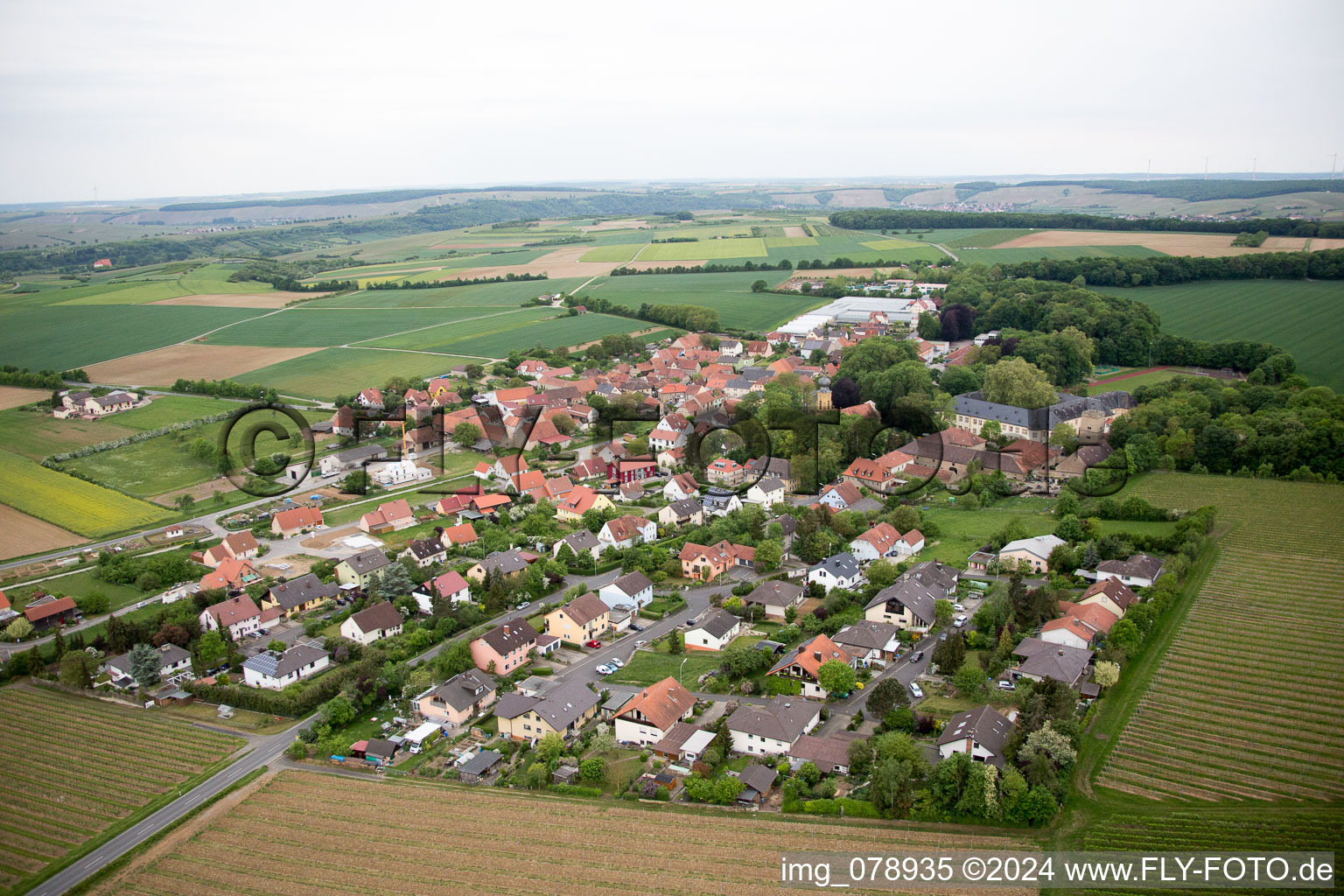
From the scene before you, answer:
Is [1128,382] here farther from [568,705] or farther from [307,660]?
[307,660]

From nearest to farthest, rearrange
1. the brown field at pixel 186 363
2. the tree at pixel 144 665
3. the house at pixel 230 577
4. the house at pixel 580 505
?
the tree at pixel 144 665 → the house at pixel 230 577 → the house at pixel 580 505 → the brown field at pixel 186 363

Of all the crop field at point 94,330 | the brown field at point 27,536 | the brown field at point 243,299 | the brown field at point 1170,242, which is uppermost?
the brown field at point 1170,242

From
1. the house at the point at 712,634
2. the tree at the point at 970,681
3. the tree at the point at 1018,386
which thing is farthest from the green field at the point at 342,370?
the tree at the point at 970,681

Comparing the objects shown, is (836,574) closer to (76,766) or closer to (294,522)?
(76,766)

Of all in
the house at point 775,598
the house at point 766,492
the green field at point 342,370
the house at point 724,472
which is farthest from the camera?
the green field at point 342,370

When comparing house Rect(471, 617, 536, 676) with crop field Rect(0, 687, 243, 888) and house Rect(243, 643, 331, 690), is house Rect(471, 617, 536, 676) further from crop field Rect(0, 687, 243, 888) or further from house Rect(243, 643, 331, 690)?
crop field Rect(0, 687, 243, 888)

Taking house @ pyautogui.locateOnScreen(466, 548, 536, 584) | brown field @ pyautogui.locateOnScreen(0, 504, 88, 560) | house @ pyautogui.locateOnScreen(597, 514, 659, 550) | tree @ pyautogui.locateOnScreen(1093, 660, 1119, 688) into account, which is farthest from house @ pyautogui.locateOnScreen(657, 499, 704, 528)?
brown field @ pyautogui.locateOnScreen(0, 504, 88, 560)

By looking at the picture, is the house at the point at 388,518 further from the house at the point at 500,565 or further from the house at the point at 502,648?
the house at the point at 502,648
